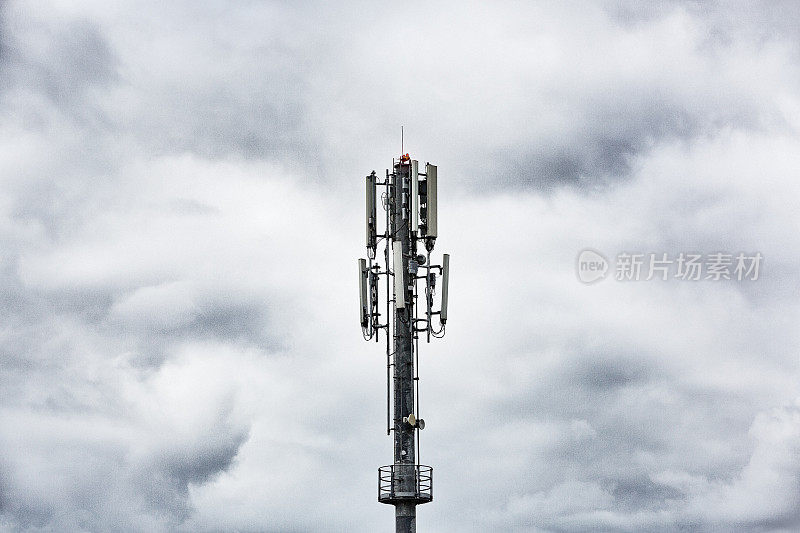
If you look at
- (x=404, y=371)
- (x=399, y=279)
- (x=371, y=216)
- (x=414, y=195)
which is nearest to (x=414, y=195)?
(x=414, y=195)

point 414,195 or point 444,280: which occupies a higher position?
point 414,195

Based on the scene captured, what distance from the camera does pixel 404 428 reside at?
6962cm

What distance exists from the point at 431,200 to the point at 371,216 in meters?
3.22

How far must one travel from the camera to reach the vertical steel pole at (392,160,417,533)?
68500mm

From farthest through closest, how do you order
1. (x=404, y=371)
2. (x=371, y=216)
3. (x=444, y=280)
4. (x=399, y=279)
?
(x=371, y=216) < (x=444, y=280) < (x=404, y=371) < (x=399, y=279)

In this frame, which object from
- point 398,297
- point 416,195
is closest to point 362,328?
point 398,297

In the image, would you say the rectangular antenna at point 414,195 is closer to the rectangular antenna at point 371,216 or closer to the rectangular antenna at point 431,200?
the rectangular antenna at point 431,200

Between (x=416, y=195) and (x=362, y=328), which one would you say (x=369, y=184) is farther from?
(x=362, y=328)

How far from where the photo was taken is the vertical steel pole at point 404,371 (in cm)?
6850

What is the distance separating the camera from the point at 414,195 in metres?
70.2

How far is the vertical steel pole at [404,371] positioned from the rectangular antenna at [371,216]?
0.96 metres

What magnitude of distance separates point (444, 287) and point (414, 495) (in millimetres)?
Result: 10278

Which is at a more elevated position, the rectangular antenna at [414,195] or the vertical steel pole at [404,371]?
the rectangular antenna at [414,195]

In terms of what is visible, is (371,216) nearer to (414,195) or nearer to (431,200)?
(414,195)
